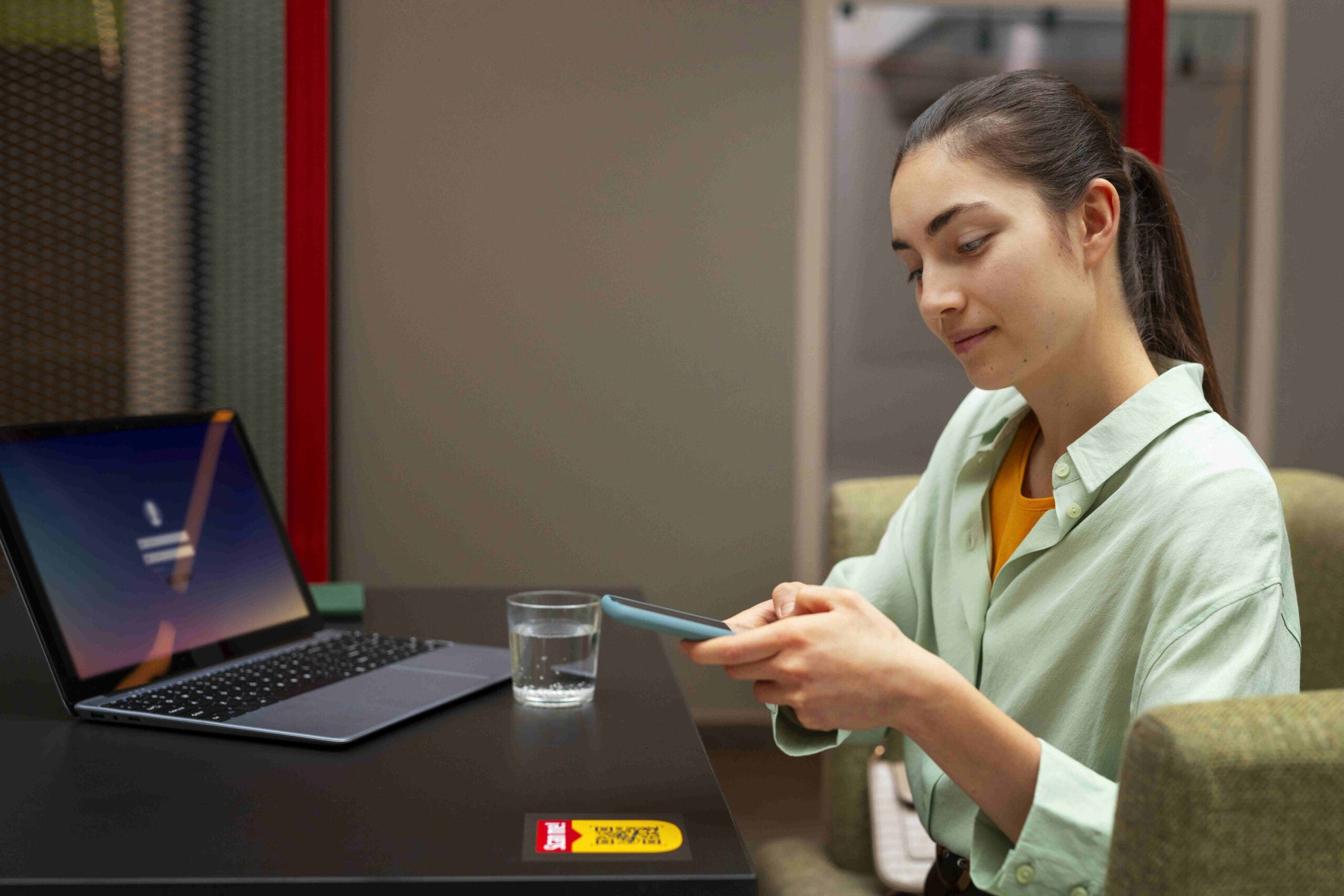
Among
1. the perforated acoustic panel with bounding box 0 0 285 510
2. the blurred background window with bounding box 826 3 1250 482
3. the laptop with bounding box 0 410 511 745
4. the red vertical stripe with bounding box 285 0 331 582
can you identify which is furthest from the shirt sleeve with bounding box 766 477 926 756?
the blurred background window with bounding box 826 3 1250 482

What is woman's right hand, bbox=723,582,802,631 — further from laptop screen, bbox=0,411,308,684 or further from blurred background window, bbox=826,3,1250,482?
blurred background window, bbox=826,3,1250,482

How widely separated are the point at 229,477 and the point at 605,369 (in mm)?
1505

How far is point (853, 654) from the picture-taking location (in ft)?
2.40

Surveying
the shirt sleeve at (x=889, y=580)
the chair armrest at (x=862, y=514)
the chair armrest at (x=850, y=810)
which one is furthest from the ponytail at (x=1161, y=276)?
the chair armrest at (x=850, y=810)

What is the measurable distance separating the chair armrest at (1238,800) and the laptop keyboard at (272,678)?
0.65 m

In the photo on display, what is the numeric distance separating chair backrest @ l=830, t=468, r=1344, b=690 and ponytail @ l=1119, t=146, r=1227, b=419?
351 mm

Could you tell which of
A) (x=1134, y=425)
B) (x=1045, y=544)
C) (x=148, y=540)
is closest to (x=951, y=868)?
(x=1045, y=544)

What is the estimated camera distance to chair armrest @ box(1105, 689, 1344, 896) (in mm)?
546

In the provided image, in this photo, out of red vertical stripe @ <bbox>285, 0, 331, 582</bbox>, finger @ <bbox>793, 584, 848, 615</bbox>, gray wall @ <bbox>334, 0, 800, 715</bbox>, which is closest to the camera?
finger @ <bbox>793, 584, 848, 615</bbox>

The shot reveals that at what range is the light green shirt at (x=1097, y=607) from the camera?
0.72 meters

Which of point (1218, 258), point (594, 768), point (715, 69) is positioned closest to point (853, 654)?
point (594, 768)

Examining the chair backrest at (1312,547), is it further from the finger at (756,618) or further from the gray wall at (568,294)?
the gray wall at (568,294)

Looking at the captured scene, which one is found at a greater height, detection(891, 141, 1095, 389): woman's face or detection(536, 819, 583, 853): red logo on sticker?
detection(891, 141, 1095, 389): woman's face

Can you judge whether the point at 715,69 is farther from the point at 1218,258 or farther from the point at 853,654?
the point at 853,654
